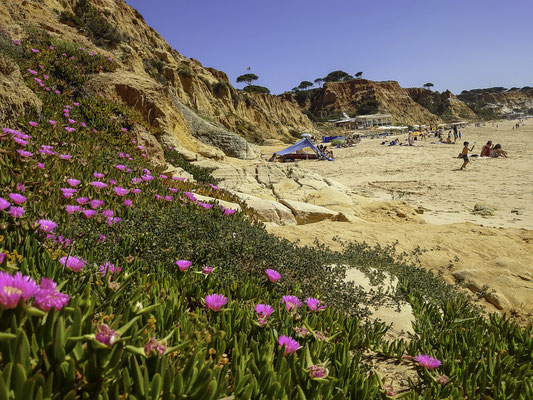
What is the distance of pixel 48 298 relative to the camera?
103cm

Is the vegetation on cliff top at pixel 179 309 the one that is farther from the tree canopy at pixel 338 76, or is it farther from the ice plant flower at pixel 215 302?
the tree canopy at pixel 338 76

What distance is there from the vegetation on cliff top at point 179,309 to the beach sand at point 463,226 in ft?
3.08

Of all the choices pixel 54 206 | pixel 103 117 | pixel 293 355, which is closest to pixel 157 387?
pixel 293 355

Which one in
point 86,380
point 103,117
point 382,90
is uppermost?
point 382,90

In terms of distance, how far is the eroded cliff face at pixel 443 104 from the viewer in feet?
353

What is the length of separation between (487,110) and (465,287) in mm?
146521

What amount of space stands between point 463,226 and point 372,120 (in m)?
82.7

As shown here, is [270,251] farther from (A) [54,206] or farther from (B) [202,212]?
(A) [54,206]

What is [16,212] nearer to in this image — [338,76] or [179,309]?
[179,309]

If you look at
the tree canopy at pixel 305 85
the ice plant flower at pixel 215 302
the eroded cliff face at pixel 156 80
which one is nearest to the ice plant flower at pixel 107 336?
the ice plant flower at pixel 215 302

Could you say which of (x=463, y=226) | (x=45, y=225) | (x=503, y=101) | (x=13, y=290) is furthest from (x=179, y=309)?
(x=503, y=101)

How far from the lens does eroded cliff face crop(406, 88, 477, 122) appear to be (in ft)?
353

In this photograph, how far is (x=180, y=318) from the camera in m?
1.54

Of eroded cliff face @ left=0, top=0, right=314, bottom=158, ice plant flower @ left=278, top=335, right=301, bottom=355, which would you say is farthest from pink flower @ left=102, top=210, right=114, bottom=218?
eroded cliff face @ left=0, top=0, right=314, bottom=158
